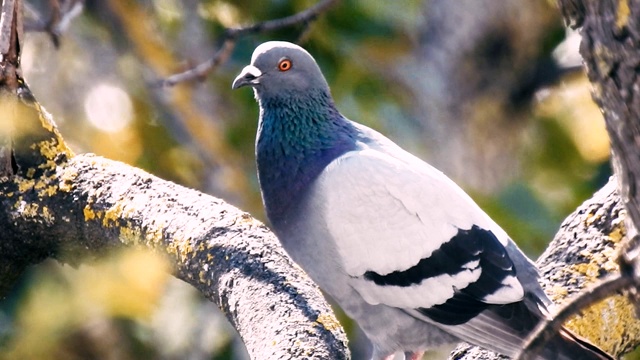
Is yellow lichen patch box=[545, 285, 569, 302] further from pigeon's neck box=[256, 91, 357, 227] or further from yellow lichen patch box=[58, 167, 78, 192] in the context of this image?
yellow lichen patch box=[58, 167, 78, 192]

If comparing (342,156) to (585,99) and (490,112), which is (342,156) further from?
(585,99)

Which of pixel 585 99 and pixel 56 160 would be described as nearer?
pixel 56 160

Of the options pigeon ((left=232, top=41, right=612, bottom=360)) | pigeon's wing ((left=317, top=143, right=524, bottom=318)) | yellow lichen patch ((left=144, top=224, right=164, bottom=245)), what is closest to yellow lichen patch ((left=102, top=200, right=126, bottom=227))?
yellow lichen patch ((left=144, top=224, right=164, bottom=245))

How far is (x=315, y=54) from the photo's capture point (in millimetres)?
7113

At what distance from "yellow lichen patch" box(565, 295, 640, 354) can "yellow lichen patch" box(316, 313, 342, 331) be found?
2.81 feet

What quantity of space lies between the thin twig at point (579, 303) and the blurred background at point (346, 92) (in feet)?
15.1

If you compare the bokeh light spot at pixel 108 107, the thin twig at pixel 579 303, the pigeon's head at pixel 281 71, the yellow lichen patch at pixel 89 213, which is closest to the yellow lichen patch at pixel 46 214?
the yellow lichen patch at pixel 89 213

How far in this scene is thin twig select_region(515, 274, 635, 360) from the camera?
174 centimetres

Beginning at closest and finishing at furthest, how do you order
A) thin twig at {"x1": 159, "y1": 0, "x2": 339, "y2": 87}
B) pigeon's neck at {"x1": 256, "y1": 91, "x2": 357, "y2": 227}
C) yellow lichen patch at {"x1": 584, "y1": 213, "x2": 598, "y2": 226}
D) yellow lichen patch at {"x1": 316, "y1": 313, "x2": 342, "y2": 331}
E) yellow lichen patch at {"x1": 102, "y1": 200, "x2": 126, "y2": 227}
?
yellow lichen patch at {"x1": 316, "y1": 313, "x2": 342, "y2": 331}, yellow lichen patch at {"x1": 102, "y1": 200, "x2": 126, "y2": 227}, yellow lichen patch at {"x1": 584, "y1": 213, "x2": 598, "y2": 226}, pigeon's neck at {"x1": 256, "y1": 91, "x2": 357, "y2": 227}, thin twig at {"x1": 159, "y1": 0, "x2": 339, "y2": 87}

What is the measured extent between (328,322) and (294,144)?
46.3 inches

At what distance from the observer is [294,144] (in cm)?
407

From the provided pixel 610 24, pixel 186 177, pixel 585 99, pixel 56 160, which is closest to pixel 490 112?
pixel 585 99

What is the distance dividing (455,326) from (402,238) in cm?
39

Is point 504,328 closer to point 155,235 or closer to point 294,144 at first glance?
point 294,144
